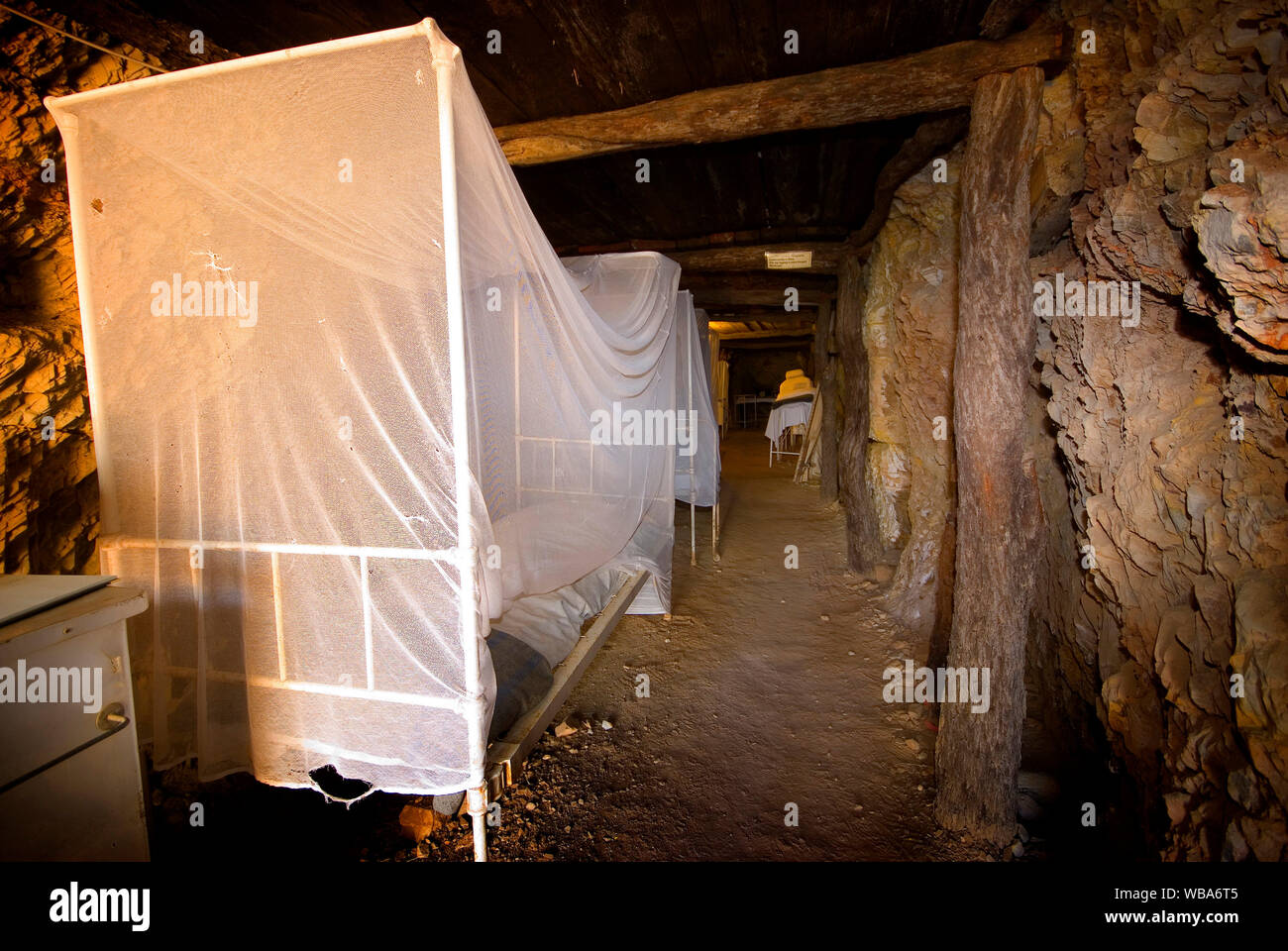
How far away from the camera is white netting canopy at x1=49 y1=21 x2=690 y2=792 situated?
179 centimetres

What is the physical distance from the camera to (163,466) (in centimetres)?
204

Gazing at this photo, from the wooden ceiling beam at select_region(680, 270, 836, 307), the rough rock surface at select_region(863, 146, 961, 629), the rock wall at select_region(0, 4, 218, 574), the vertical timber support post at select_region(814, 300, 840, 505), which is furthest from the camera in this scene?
the vertical timber support post at select_region(814, 300, 840, 505)

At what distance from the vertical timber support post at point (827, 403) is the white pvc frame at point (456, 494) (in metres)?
6.77

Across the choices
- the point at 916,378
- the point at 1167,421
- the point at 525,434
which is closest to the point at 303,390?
the point at 525,434

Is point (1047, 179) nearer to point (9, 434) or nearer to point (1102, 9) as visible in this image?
point (1102, 9)

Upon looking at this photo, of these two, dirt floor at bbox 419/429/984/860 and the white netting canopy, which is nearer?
the white netting canopy

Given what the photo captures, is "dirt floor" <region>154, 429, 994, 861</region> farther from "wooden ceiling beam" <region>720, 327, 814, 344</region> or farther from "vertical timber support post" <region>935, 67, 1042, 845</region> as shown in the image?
"wooden ceiling beam" <region>720, 327, 814, 344</region>

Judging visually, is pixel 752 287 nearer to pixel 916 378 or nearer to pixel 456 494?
pixel 916 378

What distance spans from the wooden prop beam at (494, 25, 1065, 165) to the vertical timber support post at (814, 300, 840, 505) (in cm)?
563

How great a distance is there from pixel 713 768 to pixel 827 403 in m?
6.72

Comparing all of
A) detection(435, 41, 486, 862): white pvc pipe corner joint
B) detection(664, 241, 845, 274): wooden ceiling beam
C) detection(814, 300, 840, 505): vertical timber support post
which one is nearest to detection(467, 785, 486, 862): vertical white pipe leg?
detection(435, 41, 486, 862): white pvc pipe corner joint

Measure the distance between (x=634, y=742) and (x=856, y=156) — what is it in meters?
3.86

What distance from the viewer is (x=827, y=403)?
8523 millimetres

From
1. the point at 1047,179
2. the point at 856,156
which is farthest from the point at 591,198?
the point at 1047,179
